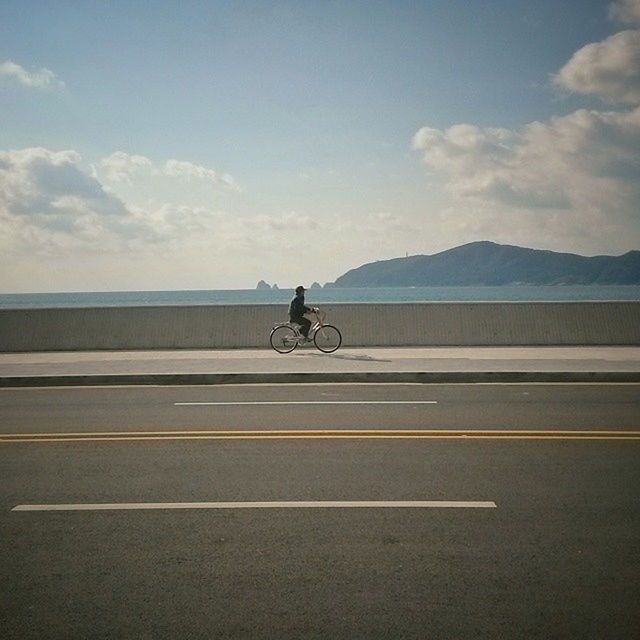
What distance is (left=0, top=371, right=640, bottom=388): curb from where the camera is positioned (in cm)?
1298

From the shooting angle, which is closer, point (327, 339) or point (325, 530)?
point (325, 530)

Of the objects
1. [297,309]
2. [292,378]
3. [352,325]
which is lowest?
[292,378]

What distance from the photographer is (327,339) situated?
18016 millimetres

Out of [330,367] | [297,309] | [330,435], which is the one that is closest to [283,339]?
[297,309]

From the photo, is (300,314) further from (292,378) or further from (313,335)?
(292,378)

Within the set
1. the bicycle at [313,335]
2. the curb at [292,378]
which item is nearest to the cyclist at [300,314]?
the bicycle at [313,335]

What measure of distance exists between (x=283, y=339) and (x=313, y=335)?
2.87ft

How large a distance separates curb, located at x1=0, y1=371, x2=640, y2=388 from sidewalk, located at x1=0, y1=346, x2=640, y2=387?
20mm

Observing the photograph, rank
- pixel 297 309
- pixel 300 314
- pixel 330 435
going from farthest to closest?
pixel 300 314
pixel 297 309
pixel 330 435

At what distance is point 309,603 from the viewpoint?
378cm

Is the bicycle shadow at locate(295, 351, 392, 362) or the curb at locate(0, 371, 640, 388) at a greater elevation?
the bicycle shadow at locate(295, 351, 392, 362)

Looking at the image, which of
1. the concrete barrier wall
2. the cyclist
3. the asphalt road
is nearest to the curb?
the asphalt road

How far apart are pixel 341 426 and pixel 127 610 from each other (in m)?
5.18

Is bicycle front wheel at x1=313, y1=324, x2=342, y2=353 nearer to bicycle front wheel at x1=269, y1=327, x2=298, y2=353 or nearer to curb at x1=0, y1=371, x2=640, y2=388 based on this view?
bicycle front wheel at x1=269, y1=327, x2=298, y2=353
